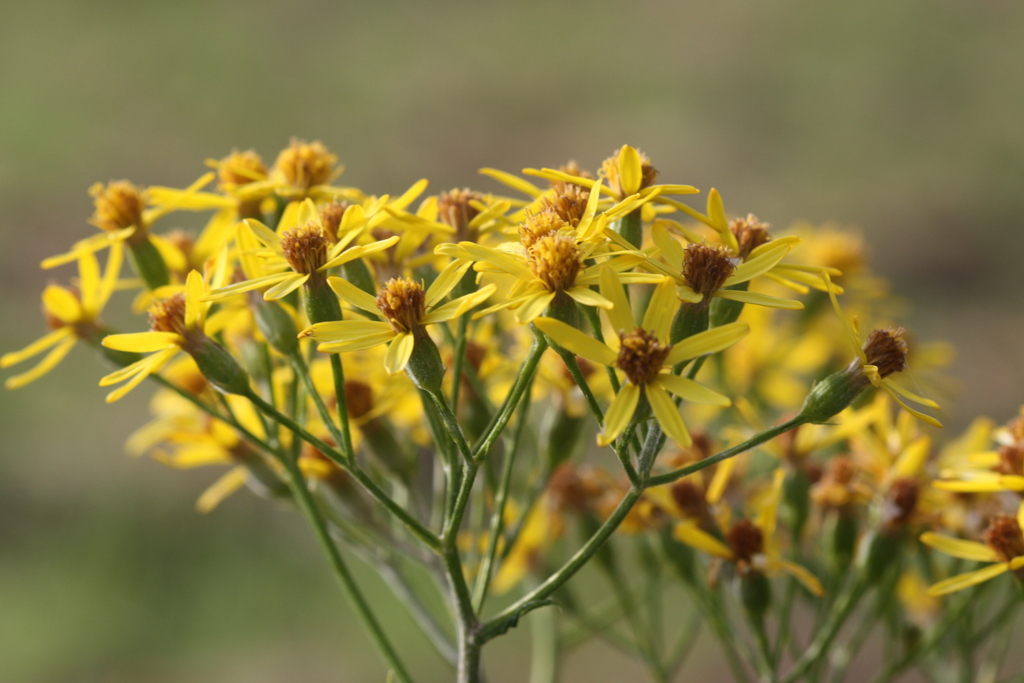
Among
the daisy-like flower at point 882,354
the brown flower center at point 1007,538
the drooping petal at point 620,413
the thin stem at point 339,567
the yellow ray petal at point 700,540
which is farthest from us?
the yellow ray petal at point 700,540

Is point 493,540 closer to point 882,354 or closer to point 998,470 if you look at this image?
point 882,354

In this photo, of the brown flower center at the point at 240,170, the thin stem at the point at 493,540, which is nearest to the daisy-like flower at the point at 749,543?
the thin stem at the point at 493,540

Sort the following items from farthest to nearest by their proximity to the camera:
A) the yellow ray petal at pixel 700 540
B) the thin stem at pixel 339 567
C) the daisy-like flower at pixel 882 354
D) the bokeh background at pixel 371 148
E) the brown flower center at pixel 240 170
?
1. the bokeh background at pixel 371 148
2. the brown flower center at pixel 240 170
3. the yellow ray petal at pixel 700 540
4. the thin stem at pixel 339 567
5. the daisy-like flower at pixel 882 354

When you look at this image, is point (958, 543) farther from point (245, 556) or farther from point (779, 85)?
point (779, 85)

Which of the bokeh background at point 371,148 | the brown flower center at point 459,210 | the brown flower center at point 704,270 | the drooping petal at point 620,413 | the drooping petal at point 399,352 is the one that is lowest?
the bokeh background at point 371,148

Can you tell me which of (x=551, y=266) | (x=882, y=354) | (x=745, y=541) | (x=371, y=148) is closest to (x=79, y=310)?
(x=551, y=266)

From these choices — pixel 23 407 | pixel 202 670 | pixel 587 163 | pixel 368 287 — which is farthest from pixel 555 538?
pixel 587 163

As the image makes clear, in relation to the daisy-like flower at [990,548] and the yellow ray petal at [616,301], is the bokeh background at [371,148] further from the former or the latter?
the yellow ray petal at [616,301]
